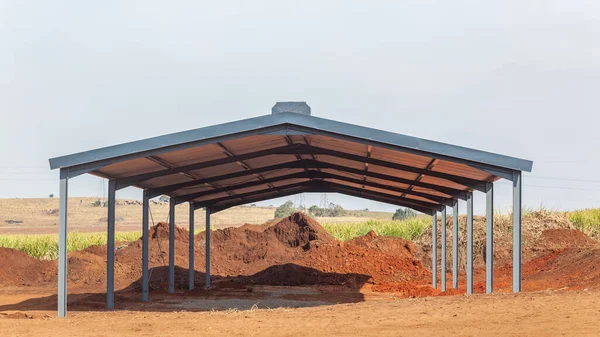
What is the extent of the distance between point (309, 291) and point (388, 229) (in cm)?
1679

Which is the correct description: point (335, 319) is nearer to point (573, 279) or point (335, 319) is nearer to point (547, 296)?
point (547, 296)

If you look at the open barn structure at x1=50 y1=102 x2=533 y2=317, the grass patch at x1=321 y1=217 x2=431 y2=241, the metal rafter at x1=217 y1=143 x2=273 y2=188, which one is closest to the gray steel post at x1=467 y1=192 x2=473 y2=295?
the open barn structure at x1=50 y1=102 x2=533 y2=317

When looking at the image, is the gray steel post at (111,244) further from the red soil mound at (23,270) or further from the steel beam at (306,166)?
the red soil mound at (23,270)

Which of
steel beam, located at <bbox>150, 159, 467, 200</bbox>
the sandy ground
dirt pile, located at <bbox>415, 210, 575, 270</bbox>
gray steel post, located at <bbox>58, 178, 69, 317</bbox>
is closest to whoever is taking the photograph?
the sandy ground

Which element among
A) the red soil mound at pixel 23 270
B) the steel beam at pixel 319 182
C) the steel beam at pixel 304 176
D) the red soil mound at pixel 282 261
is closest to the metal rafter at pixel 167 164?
Answer: the steel beam at pixel 304 176

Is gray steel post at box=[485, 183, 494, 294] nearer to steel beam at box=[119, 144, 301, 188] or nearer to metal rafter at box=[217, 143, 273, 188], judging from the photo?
steel beam at box=[119, 144, 301, 188]

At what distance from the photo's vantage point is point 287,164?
21.2 m

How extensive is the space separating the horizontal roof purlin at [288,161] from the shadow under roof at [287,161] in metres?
0.02

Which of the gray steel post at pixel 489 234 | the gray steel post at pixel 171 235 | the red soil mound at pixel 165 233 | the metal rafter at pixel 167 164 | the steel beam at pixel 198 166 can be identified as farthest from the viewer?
the red soil mound at pixel 165 233

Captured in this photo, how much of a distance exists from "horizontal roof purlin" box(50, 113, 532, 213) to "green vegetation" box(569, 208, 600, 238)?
53.2ft

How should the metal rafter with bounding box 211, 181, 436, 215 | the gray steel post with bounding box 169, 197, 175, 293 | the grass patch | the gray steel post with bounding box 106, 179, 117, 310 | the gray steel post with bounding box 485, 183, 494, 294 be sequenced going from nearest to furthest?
the gray steel post with bounding box 485, 183, 494, 294, the gray steel post with bounding box 106, 179, 117, 310, the gray steel post with bounding box 169, 197, 175, 293, the metal rafter with bounding box 211, 181, 436, 215, the grass patch

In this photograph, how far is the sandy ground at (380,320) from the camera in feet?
38.6

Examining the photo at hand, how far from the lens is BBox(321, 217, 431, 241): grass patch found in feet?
139

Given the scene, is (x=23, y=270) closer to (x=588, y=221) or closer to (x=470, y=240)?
(x=470, y=240)
